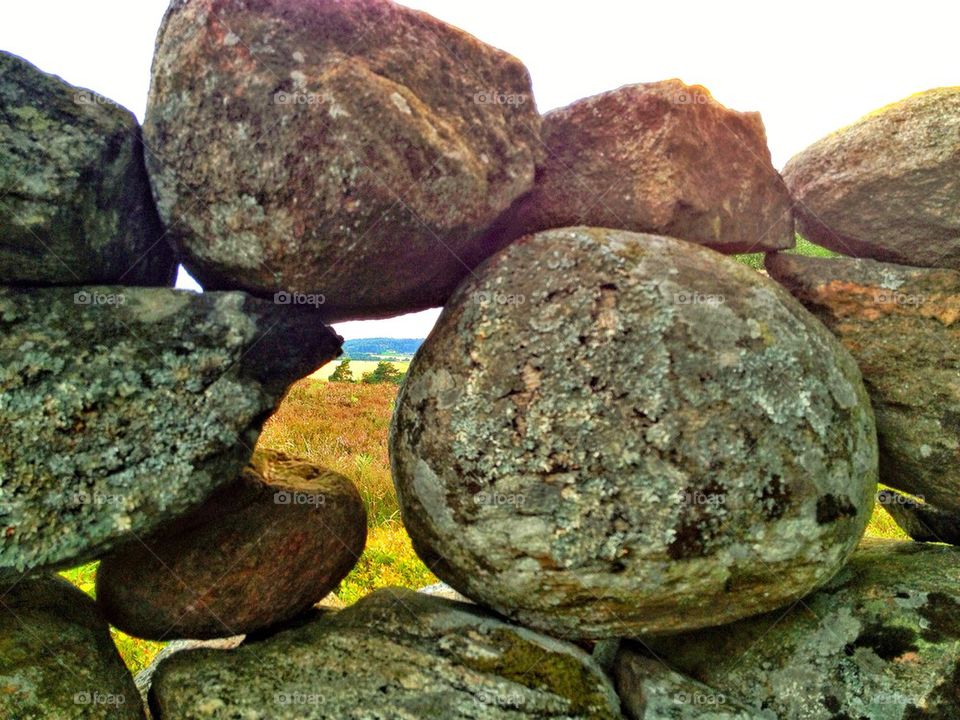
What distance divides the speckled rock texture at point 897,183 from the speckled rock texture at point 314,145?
102 inches

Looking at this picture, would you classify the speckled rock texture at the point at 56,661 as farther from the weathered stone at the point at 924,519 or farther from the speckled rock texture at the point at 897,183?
the speckled rock texture at the point at 897,183

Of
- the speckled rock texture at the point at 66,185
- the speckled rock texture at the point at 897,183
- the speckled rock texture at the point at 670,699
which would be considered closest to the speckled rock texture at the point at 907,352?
the speckled rock texture at the point at 897,183

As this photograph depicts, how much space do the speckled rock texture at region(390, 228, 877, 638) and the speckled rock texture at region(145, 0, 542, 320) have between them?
1.98 feet

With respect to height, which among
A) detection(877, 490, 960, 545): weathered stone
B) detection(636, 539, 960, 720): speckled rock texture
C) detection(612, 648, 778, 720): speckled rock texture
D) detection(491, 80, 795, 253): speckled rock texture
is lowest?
detection(612, 648, 778, 720): speckled rock texture

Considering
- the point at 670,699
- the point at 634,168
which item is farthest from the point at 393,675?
the point at 634,168

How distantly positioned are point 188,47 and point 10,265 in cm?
141

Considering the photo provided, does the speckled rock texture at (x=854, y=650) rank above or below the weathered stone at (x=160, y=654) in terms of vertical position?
above

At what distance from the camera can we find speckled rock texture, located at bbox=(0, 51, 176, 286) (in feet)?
11.7

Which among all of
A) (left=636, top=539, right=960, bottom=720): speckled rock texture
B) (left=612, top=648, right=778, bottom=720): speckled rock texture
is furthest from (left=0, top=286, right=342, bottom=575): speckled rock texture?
(left=636, top=539, right=960, bottom=720): speckled rock texture

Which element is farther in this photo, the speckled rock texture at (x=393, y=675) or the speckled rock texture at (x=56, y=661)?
the speckled rock texture at (x=393, y=675)

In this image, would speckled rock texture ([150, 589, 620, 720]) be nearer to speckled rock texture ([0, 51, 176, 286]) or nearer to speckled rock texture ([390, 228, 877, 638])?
speckled rock texture ([390, 228, 877, 638])

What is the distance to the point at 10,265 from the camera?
3637 mm

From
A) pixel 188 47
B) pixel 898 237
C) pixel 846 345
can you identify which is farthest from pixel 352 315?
pixel 898 237

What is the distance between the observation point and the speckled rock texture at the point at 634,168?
15.2 ft
